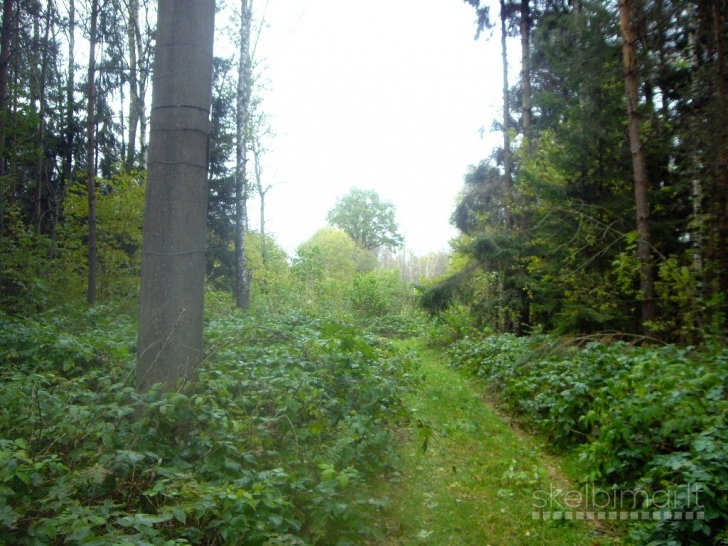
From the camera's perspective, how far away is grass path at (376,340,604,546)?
4.07 metres

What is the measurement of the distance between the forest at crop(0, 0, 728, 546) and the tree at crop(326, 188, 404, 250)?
155ft

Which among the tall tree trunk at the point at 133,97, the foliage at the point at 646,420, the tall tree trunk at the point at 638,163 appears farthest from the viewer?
the tall tree trunk at the point at 133,97

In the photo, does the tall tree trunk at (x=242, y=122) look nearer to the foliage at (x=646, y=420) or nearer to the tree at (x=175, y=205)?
the foliage at (x=646, y=420)

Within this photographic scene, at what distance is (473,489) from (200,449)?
9.02ft

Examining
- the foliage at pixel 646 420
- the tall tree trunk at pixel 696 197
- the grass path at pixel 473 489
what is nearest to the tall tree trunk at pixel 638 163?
the tall tree trunk at pixel 696 197

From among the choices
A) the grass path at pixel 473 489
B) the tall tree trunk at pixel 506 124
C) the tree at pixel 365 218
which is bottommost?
the grass path at pixel 473 489

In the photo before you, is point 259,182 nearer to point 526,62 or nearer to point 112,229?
point 112,229

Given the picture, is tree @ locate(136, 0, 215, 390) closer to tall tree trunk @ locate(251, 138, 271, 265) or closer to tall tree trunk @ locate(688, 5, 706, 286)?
tall tree trunk @ locate(688, 5, 706, 286)

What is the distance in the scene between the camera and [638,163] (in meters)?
9.33

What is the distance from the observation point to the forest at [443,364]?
3242mm

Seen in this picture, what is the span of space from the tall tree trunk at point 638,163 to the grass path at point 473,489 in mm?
3683

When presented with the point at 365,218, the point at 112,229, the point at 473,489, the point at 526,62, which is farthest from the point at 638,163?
the point at 365,218

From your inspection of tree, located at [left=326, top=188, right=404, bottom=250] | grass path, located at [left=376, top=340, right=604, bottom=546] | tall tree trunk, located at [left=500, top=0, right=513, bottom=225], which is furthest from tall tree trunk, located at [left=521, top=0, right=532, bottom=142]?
tree, located at [left=326, top=188, right=404, bottom=250]

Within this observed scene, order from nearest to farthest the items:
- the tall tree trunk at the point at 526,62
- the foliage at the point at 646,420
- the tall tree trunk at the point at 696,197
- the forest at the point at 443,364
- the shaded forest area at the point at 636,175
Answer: the forest at the point at 443,364
the foliage at the point at 646,420
the shaded forest area at the point at 636,175
the tall tree trunk at the point at 696,197
the tall tree trunk at the point at 526,62
